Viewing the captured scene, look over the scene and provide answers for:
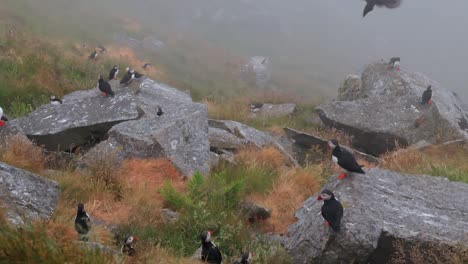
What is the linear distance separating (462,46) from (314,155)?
81.9 metres

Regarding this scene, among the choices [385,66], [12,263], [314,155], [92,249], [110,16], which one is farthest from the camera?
[110,16]

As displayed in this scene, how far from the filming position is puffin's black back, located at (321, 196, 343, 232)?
20.2 feet

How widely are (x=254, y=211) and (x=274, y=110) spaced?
35.2ft

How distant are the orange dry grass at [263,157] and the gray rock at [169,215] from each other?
110 inches

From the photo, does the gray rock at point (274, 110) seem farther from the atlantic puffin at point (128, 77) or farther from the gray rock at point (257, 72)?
the gray rock at point (257, 72)

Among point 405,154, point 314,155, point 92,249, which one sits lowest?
point 314,155

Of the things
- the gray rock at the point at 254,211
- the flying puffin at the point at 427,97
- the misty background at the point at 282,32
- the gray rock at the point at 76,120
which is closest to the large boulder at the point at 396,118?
the flying puffin at the point at 427,97

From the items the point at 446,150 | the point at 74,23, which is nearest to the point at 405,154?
the point at 446,150

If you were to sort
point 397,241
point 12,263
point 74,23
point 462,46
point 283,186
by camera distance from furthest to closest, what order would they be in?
point 462,46 → point 74,23 → point 283,186 → point 397,241 → point 12,263

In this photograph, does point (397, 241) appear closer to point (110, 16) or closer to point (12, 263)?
point (12, 263)

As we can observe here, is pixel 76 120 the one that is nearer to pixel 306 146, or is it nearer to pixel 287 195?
pixel 287 195

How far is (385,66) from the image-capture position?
17.8 m

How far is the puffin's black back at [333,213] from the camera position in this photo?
20.2 feet

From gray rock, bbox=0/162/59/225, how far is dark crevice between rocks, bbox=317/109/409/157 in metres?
9.98
